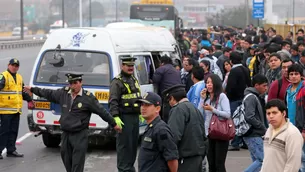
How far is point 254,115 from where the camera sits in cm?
966

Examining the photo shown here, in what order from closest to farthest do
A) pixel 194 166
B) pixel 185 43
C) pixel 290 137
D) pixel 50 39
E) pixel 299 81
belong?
pixel 290 137
pixel 194 166
pixel 299 81
pixel 50 39
pixel 185 43

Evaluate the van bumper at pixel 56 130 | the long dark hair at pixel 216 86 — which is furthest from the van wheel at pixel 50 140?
the long dark hair at pixel 216 86

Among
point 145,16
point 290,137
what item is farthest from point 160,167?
point 145,16

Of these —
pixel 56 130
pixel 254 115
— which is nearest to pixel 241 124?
pixel 254 115

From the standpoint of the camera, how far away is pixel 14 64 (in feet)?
41.6

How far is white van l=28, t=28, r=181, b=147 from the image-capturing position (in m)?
13.0

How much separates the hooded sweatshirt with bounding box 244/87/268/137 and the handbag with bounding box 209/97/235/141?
269 millimetres

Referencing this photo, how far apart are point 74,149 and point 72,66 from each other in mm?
3875

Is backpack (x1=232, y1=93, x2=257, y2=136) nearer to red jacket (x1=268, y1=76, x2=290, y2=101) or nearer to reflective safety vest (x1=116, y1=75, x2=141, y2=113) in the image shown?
red jacket (x1=268, y1=76, x2=290, y2=101)

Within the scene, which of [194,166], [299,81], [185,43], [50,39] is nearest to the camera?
[194,166]

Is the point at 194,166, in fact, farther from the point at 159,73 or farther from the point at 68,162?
the point at 159,73

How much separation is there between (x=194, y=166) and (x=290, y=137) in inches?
52.6

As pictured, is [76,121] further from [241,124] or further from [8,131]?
[8,131]

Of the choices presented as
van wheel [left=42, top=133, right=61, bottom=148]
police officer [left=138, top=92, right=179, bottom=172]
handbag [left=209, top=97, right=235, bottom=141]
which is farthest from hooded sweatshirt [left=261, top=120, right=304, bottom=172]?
van wheel [left=42, top=133, right=61, bottom=148]
